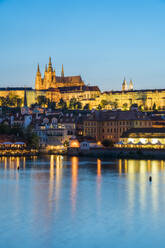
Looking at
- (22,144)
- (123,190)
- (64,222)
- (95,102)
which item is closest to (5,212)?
(64,222)

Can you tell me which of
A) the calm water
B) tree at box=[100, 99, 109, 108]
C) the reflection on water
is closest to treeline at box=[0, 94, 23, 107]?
tree at box=[100, 99, 109, 108]

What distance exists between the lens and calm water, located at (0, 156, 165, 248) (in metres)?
22.5

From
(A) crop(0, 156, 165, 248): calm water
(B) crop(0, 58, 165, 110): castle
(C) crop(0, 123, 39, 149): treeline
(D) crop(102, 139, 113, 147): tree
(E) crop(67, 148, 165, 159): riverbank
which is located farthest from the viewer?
(B) crop(0, 58, 165, 110): castle

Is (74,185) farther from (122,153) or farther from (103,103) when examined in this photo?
(103,103)

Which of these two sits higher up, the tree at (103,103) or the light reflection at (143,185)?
the tree at (103,103)

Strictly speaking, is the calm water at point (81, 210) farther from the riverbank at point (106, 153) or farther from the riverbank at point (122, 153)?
the riverbank at point (106, 153)

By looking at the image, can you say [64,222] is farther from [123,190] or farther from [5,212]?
[123,190]

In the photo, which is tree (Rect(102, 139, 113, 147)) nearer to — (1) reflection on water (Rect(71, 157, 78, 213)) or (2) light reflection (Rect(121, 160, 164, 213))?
(2) light reflection (Rect(121, 160, 164, 213))

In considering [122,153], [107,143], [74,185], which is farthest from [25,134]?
[74,185]

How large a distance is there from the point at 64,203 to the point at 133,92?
15411 cm

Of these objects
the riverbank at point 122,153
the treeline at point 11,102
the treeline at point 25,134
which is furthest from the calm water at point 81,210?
the treeline at point 11,102

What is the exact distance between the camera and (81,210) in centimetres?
2830

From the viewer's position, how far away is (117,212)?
28.0 m

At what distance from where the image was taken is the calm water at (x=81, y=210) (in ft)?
73.8
